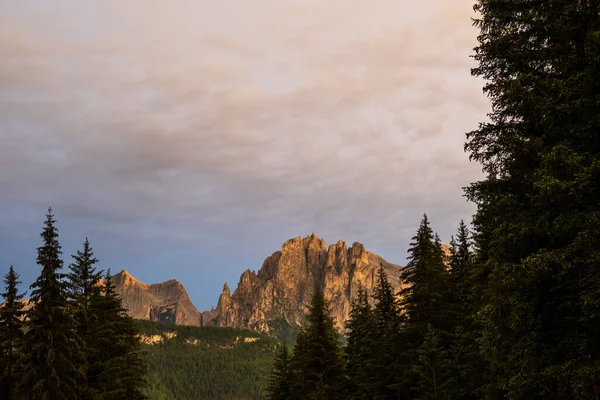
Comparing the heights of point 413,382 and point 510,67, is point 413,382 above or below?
below

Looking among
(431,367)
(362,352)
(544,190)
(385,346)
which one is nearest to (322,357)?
(385,346)

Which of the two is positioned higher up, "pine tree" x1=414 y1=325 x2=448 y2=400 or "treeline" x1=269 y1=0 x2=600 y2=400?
"treeline" x1=269 y1=0 x2=600 y2=400

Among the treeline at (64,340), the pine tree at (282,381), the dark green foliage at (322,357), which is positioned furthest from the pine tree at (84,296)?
the pine tree at (282,381)

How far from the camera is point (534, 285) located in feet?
41.4

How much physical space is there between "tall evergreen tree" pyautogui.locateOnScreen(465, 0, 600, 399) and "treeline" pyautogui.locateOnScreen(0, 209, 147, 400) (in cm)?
2591

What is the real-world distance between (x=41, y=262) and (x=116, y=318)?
7.93 metres

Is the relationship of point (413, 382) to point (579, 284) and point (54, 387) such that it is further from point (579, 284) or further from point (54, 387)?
point (579, 284)

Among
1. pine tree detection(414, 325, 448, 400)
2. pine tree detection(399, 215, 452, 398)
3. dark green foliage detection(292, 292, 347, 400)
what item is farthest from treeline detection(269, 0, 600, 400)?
dark green foliage detection(292, 292, 347, 400)

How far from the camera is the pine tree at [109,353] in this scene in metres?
35.6

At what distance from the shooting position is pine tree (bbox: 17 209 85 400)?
3080 cm

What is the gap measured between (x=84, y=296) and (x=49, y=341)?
21.6ft

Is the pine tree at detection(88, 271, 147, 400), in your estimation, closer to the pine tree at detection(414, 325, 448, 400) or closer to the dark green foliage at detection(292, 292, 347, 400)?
the dark green foliage at detection(292, 292, 347, 400)

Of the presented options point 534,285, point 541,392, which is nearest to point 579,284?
point 534,285

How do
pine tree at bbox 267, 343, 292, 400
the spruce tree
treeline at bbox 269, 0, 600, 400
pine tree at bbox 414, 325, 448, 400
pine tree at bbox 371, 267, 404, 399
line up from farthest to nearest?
pine tree at bbox 267, 343, 292, 400 < pine tree at bbox 371, 267, 404, 399 < pine tree at bbox 414, 325, 448, 400 < the spruce tree < treeline at bbox 269, 0, 600, 400
